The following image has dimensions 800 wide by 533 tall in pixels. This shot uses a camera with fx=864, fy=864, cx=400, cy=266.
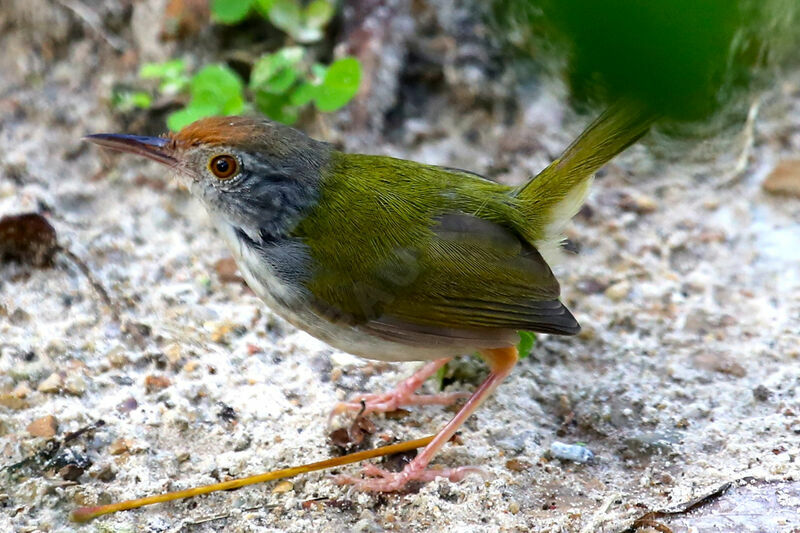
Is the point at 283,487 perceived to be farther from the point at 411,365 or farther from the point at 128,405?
the point at 411,365

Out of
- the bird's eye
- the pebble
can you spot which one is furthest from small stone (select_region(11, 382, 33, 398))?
the pebble

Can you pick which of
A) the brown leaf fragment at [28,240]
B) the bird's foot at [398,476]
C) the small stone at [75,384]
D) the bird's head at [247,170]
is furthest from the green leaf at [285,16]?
the bird's foot at [398,476]

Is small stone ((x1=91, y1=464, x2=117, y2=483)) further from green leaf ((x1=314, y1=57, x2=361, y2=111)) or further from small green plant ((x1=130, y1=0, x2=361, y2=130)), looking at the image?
green leaf ((x1=314, y1=57, x2=361, y2=111))

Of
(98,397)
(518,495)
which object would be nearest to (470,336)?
(518,495)

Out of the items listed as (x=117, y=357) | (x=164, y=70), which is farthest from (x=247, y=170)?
(x=164, y=70)

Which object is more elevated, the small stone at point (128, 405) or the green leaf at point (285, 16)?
the green leaf at point (285, 16)

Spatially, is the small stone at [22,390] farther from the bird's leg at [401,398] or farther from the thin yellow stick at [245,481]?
the bird's leg at [401,398]
